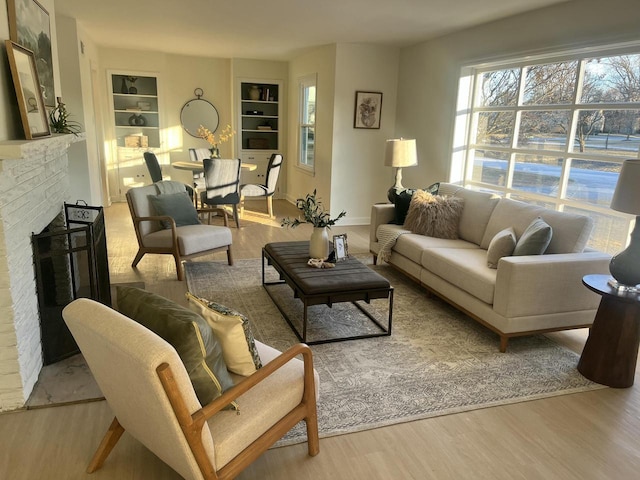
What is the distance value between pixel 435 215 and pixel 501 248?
94cm

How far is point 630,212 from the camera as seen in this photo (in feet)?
7.90

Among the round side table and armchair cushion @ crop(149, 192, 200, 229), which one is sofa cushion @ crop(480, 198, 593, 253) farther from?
armchair cushion @ crop(149, 192, 200, 229)

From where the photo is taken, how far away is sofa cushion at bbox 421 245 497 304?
3.08m

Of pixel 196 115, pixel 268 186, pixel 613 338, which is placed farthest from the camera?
pixel 196 115

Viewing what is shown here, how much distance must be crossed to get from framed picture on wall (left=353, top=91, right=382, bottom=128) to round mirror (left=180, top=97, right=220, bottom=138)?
→ 120 inches

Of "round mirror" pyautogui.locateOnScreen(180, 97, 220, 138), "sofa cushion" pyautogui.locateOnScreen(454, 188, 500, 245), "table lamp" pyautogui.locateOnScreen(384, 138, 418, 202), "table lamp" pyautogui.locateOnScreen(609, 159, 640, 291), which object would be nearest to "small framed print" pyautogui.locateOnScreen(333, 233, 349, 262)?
"sofa cushion" pyautogui.locateOnScreen(454, 188, 500, 245)

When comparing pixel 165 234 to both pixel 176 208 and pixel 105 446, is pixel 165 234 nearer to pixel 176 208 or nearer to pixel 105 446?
pixel 176 208

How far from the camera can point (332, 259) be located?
3383 millimetres

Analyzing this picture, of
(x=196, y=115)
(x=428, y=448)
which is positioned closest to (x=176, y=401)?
(x=428, y=448)

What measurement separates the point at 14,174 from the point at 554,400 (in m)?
2.98

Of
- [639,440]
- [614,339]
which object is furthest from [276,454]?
[614,339]

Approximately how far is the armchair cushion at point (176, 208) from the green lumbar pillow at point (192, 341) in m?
2.69

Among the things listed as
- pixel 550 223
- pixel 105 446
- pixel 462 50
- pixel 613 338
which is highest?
pixel 462 50

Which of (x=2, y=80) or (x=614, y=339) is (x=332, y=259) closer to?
(x=614, y=339)
